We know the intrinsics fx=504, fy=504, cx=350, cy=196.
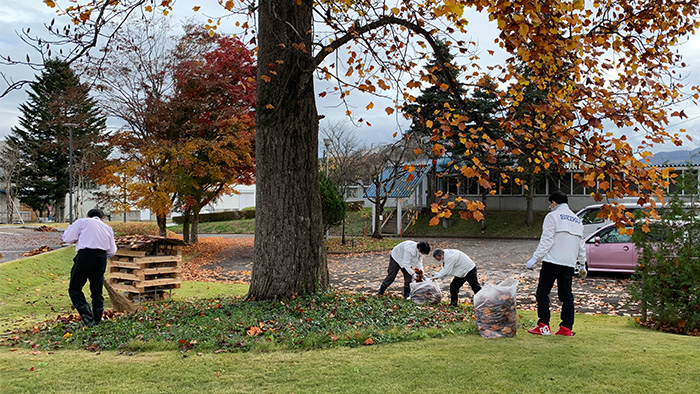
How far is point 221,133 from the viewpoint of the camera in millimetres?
21125

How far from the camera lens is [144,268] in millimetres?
9594

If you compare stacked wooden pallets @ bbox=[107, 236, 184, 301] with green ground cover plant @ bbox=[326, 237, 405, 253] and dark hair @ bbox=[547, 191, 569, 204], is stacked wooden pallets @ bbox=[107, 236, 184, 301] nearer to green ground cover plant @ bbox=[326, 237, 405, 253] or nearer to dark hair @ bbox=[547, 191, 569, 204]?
dark hair @ bbox=[547, 191, 569, 204]

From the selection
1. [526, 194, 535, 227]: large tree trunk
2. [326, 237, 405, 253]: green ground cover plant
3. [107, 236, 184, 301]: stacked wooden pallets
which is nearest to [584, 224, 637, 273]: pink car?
[107, 236, 184, 301]: stacked wooden pallets

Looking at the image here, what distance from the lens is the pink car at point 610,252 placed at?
13.4m

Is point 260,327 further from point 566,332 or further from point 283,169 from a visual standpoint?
point 566,332

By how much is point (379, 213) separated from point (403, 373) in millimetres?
23624

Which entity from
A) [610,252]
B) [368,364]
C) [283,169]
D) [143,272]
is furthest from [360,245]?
[368,364]

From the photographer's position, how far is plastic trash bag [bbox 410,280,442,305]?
9.13m

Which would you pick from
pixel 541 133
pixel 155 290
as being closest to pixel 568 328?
pixel 541 133

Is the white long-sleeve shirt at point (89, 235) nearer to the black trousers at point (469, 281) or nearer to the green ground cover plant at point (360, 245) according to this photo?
the black trousers at point (469, 281)

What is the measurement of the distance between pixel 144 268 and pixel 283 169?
13.3 ft

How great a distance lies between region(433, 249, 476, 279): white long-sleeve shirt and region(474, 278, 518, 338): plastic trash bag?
2821 millimetres

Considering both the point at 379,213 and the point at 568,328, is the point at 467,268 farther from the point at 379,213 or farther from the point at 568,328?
the point at 379,213

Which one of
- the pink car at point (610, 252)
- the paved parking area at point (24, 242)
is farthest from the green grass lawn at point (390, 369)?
the paved parking area at point (24, 242)
